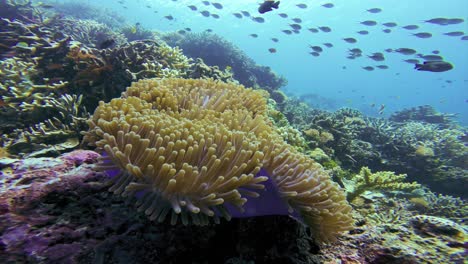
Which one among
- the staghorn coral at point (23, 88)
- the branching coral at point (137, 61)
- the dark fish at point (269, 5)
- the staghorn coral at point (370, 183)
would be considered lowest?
the staghorn coral at point (23, 88)

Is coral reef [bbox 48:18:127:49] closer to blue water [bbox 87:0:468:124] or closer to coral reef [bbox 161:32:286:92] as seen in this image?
coral reef [bbox 161:32:286:92]

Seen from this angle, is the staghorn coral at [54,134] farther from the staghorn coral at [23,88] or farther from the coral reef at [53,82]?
the staghorn coral at [23,88]

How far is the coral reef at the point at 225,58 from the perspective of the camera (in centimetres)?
1566

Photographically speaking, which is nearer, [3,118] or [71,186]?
[71,186]

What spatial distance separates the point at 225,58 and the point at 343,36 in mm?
87333

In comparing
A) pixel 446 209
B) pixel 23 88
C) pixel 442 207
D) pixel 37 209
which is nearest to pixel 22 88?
pixel 23 88

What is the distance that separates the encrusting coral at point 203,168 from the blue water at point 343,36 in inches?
574

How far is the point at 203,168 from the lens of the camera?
1810 millimetres

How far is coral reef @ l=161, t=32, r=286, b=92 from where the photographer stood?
51.4 ft

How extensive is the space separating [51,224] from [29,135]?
271 centimetres

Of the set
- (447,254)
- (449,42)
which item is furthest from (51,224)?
(449,42)

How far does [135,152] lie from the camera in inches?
77.5

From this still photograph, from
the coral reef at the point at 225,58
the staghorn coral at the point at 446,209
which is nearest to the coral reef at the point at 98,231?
the staghorn coral at the point at 446,209

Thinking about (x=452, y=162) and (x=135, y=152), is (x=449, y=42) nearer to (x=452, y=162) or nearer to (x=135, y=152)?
(x=452, y=162)
